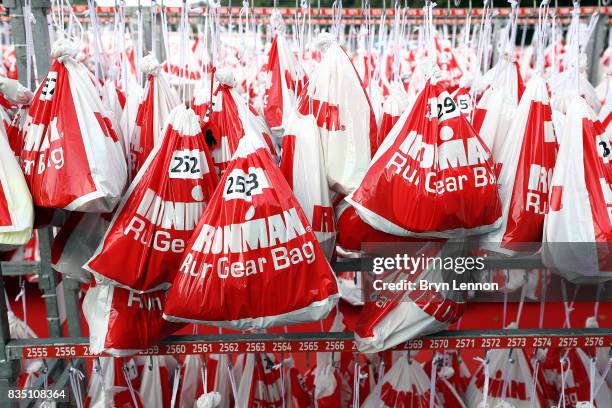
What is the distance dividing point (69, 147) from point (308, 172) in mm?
659

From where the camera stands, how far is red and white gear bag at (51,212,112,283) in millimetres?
1755

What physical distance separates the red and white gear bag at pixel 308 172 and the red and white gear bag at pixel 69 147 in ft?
1.59

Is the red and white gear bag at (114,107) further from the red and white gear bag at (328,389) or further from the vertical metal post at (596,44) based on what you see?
the vertical metal post at (596,44)

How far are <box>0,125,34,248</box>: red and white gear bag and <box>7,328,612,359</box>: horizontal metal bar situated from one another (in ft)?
1.46

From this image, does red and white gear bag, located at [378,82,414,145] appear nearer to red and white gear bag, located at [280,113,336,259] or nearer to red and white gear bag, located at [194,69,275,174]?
red and white gear bag, located at [280,113,336,259]

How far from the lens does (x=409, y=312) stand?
1.75m

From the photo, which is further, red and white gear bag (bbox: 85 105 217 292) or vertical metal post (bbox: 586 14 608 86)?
vertical metal post (bbox: 586 14 608 86)

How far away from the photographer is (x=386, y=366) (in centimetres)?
250

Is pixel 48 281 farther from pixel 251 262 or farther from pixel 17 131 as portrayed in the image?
pixel 251 262

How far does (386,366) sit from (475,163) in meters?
1.26

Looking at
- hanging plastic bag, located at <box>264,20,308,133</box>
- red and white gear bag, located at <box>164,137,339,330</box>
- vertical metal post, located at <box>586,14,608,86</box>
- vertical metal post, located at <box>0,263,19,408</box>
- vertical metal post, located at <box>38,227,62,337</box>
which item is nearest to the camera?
red and white gear bag, located at <box>164,137,339,330</box>

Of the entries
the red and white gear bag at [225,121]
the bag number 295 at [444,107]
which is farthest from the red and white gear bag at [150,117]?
the bag number 295 at [444,107]

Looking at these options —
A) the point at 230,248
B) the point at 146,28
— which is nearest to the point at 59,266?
the point at 230,248

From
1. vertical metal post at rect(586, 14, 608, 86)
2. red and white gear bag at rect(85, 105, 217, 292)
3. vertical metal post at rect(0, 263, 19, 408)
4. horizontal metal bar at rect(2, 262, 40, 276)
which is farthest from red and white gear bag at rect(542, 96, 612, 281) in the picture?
vertical metal post at rect(586, 14, 608, 86)
